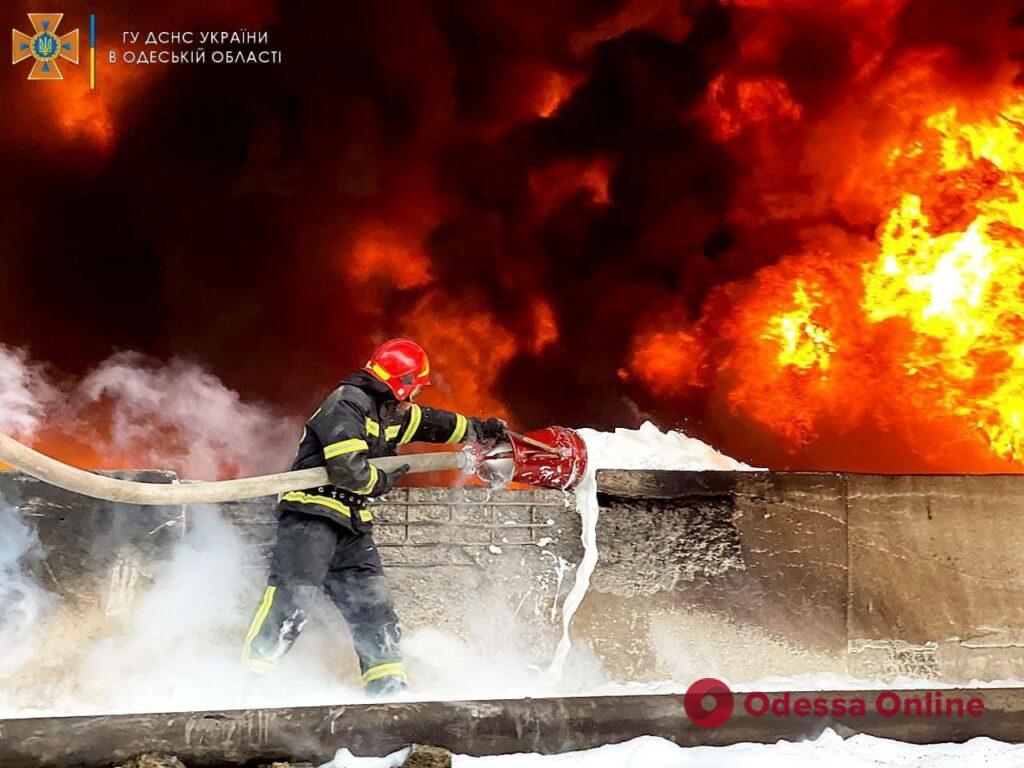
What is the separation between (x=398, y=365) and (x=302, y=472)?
742 mm

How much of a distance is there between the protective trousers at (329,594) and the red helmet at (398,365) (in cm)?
78

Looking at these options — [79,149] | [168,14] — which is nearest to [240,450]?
[79,149]

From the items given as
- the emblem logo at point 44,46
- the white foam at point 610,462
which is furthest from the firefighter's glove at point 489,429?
the emblem logo at point 44,46

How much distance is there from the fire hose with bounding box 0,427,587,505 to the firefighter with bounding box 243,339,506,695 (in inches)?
5.4

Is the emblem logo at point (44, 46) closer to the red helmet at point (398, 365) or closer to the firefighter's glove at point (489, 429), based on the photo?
the red helmet at point (398, 365)

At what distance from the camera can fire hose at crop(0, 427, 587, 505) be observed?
4.02 m

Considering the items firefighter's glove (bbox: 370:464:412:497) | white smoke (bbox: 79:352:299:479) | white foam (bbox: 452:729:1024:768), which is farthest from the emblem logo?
white foam (bbox: 452:729:1024:768)

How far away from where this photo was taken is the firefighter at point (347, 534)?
4.38 meters

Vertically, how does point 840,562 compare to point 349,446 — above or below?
below

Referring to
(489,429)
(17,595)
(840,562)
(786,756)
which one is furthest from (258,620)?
(840,562)

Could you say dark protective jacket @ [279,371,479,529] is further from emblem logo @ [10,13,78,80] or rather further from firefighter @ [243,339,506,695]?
emblem logo @ [10,13,78,80]

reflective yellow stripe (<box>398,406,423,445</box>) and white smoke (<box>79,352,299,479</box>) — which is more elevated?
white smoke (<box>79,352,299,479</box>)

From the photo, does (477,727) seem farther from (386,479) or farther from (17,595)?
(17,595)

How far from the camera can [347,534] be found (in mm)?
4656
